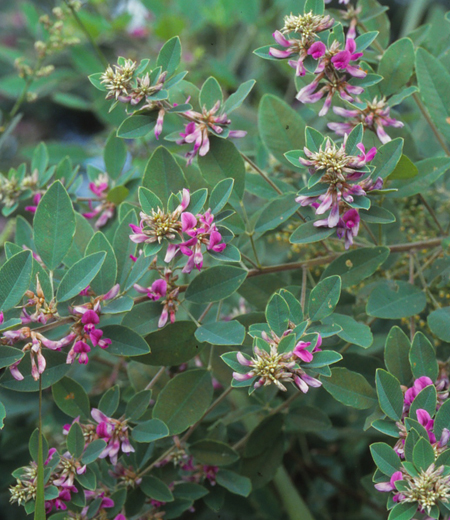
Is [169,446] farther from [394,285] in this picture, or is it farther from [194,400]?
[394,285]

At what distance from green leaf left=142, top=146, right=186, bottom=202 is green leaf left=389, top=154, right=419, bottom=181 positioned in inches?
11.6

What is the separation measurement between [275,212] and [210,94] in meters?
0.19

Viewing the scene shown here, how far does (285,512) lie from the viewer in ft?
4.09

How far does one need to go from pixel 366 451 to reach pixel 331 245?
0.60 m

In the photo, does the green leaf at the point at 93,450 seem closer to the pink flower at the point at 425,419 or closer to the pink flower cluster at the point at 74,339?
the pink flower cluster at the point at 74,339

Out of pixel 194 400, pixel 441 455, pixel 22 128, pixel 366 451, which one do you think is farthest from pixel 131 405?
pixel 22 128

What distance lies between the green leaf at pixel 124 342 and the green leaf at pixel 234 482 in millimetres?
306

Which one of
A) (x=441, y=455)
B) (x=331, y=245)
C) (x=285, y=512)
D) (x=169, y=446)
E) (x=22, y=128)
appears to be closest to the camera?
(x=441, y=455)

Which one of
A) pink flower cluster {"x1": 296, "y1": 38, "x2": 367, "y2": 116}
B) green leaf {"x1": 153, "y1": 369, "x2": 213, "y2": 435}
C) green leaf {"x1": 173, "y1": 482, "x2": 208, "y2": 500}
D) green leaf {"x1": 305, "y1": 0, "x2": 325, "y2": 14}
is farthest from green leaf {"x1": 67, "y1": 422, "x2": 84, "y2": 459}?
green leaf {"x1": 305, "y1": 0, "x2": 325, "y2": 14}

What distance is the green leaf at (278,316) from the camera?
0.73m

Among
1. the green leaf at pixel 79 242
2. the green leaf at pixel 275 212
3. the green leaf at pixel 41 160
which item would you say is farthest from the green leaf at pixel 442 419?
the green leaf at pixel 41 160

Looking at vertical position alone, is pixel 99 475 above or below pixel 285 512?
above

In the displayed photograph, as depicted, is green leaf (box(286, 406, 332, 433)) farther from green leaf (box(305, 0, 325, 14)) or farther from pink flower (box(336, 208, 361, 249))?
green leaf (box(305, 0, 325, 14))

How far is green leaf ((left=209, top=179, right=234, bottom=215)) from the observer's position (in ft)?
2.53
